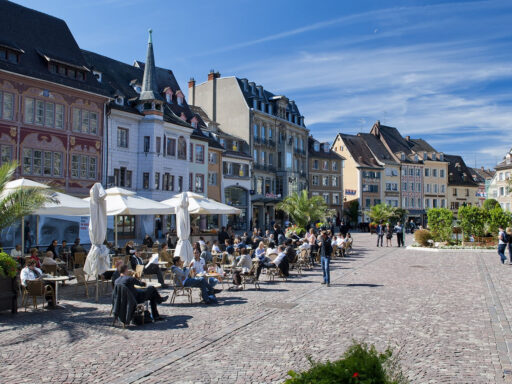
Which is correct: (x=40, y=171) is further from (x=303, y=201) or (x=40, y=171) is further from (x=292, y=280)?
(x=292, y=280)

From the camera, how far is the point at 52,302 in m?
11.7

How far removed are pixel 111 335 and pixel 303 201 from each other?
2545cm

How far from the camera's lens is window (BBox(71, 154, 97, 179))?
105 ft

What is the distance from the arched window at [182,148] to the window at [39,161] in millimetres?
11719

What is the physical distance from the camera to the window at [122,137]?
1403 inches

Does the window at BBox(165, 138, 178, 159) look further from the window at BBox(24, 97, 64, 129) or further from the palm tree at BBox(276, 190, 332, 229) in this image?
the palm tree at BBox(276, 190, 332, 229)

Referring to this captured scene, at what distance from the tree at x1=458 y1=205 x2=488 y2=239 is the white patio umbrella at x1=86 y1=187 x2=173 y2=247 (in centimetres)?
2033

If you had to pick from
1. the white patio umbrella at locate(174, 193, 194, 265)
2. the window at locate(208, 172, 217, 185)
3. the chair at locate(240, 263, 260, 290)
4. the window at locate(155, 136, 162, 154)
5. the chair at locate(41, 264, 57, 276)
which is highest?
the window at locate(155, 136, 162, 154)

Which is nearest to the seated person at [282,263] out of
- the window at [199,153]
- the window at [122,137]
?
the window at [122,137]

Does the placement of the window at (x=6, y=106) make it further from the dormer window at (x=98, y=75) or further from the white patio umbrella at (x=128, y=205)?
the white patio umbrella at (x=128, y=205)

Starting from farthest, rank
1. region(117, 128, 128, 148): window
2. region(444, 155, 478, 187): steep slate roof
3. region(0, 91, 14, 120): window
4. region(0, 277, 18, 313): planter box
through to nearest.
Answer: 1. region(444, 155, 478, 187): steep slate roof
2. region(117, 128, 128, 148): window
3. region(0, 91, 14, 120): window
4. region(0, 277, 18, 313): planter box

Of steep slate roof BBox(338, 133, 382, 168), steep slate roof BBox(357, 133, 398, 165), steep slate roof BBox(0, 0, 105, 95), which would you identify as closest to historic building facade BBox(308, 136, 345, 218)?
steep slate roof BBox(338, 133, 382, 168)

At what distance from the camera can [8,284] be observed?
11.0 m

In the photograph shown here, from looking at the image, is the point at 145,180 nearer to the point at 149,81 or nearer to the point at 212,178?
the point at 149,81
